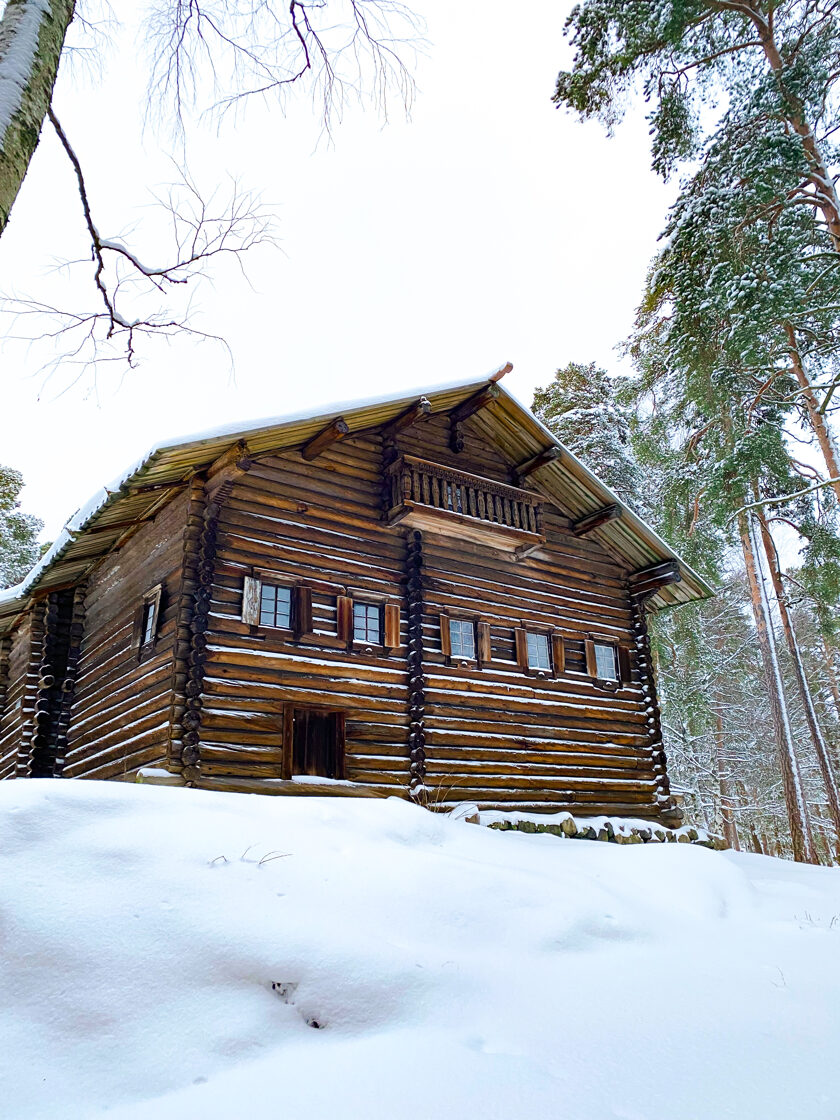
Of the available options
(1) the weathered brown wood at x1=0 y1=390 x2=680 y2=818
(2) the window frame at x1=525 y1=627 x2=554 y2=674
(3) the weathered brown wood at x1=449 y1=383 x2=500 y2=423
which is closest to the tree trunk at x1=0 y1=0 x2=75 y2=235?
(1) the weathered brown wood at x1=0 y1=390 x2=680 y2=818

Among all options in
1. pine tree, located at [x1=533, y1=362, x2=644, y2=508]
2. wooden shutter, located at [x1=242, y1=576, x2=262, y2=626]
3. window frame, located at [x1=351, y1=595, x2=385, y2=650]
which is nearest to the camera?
wooden shutter, located at [x1=242, y1=576, x2=262, y2=626]

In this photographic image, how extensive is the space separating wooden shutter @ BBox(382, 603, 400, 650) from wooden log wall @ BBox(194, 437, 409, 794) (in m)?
0.14

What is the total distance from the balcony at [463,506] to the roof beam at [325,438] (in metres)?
1.48

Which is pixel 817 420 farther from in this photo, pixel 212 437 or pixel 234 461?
pixel 212 437

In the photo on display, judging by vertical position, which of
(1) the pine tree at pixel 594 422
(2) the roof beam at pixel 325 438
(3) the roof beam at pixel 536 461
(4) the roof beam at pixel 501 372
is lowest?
(2) the roof beam at pixel 325 438

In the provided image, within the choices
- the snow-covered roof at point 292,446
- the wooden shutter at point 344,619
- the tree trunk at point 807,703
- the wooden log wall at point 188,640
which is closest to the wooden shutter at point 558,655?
the snow-covered roof at point 292,446

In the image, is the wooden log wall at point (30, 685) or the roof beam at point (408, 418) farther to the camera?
the wooden log wall at point (30, 685)

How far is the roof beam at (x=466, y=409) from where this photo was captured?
14336mm

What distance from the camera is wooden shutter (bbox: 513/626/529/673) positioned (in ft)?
47.2

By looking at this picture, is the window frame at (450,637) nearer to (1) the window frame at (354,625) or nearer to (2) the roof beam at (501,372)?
(1) the window frame at (354,625)

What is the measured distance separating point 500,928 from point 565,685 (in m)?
10.2

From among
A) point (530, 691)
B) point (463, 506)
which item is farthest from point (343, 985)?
point (530, 691)

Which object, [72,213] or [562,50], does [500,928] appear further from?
[562,50]

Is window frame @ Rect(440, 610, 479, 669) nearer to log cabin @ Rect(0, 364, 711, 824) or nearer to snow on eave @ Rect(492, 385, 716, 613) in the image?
log cabin @ Rect(0, 364, 711, 824)
